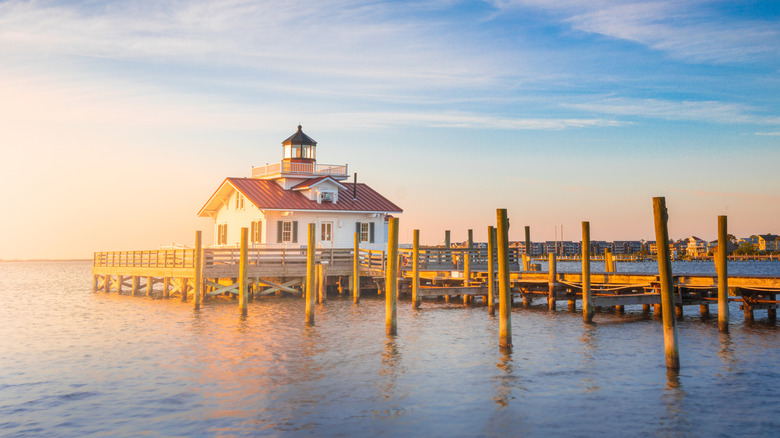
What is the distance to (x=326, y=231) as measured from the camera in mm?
42562

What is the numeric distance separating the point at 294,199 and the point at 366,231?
5252 mm

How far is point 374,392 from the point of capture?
14.7 metres

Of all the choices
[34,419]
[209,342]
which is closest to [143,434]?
[34,419]

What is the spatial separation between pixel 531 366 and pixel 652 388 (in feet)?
10.9

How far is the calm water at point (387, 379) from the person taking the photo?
12.4 metres

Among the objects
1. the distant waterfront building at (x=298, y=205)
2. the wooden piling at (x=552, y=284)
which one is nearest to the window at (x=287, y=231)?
the distant waterfront building at (x=298, y=205)

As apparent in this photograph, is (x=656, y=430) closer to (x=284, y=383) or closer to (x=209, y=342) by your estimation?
(x=284, y=383)

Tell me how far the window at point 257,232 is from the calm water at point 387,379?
14.7 metres

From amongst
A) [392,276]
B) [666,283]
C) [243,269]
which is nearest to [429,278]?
[243,269]

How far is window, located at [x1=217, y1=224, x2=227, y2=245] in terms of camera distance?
155 feet

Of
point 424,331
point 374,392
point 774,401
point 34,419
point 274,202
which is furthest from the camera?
point 274,202

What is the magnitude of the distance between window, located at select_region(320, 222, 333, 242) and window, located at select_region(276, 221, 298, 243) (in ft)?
5.79

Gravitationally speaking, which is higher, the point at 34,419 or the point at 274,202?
the point at 274,202

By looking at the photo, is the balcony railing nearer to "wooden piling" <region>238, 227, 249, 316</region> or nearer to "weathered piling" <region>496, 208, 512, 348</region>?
"wooden piling" <region>238, 227, 249, 316</region>
